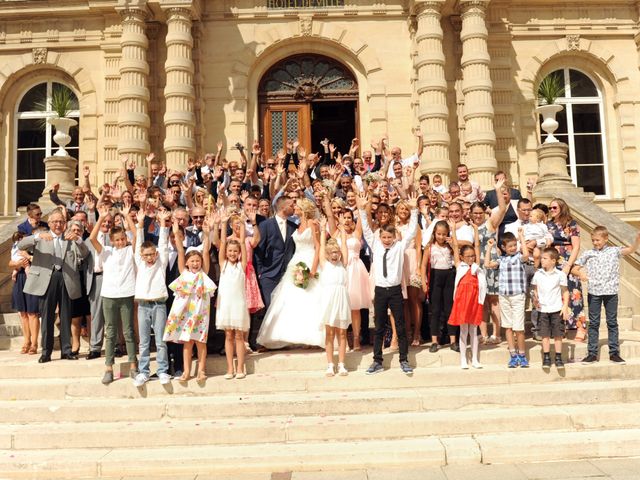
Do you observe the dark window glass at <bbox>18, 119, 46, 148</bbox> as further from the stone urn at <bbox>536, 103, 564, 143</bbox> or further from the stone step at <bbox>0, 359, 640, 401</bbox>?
the stone urn at <bbox>536, 103, 564, 143</bbox>

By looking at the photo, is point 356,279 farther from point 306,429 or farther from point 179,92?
point 179,92

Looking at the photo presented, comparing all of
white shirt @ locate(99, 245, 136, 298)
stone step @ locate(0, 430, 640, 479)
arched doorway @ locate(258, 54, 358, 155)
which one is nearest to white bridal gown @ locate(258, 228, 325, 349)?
white shirt @ locate(99, 245, 136, 298)

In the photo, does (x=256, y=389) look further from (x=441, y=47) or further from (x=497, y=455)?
(x=441, y=47)

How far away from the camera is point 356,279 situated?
817 centimetres

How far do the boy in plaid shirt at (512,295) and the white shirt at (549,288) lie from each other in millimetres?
184

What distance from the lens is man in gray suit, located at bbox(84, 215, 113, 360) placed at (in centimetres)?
820

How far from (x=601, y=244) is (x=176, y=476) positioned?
20.1ft

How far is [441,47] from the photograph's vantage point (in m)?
15.7

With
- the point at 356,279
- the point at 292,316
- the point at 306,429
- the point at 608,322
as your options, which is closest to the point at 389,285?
the point at 356,279

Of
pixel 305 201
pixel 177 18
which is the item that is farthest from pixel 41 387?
pixel 177 18

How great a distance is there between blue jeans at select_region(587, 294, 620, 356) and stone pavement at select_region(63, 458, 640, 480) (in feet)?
7.08

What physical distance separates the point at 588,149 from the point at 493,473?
14443 mm

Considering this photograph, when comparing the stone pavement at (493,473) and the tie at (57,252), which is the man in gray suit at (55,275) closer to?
the tie at (57,252)

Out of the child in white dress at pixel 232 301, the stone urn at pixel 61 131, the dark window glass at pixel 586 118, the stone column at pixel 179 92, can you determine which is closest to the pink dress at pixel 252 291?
the child in white dress at pixel 232 301
